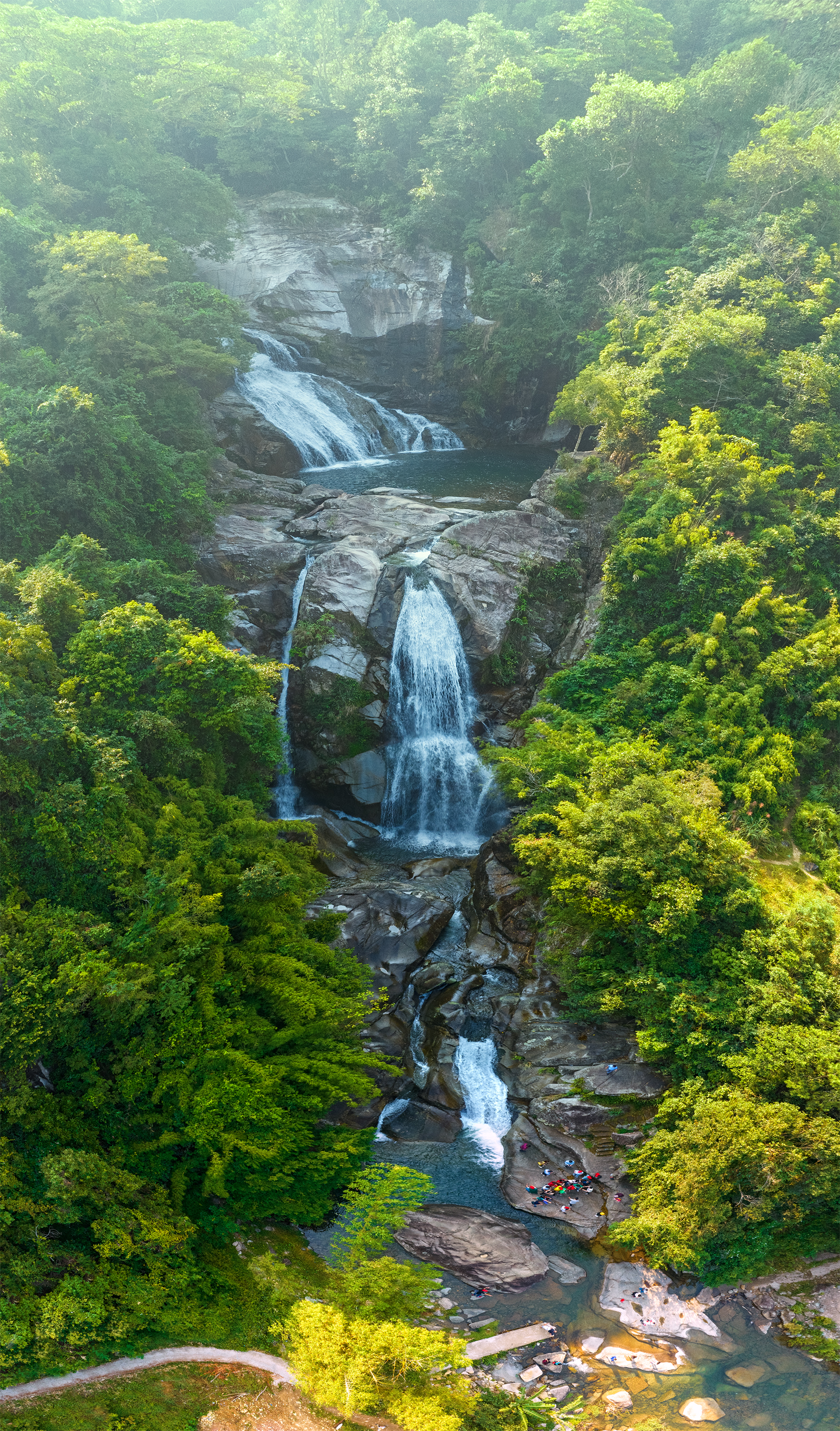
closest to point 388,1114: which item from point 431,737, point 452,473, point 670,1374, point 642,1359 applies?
point 642,1359

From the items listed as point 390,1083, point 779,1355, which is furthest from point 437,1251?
point 779,1355

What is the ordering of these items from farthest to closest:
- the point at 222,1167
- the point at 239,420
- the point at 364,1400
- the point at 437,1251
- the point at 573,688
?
1. the point at 239,420
2. the point at 573,688
3. the point at 437,1251
4. the point at 222,1167
5. the point at 364,1400

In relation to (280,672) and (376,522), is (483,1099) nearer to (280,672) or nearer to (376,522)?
(280,672)

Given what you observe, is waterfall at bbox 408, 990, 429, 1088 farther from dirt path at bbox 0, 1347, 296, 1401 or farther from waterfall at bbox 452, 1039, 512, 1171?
dirt path at bbox 0, 1347, 296, 1401

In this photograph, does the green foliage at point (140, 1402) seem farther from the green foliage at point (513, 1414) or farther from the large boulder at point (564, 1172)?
the large boulder at point (564, 1172)

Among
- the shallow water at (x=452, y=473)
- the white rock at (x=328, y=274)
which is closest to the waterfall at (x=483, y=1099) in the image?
the shallow water at (x=452, y=473)

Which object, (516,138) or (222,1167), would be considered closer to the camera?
(222,1167)

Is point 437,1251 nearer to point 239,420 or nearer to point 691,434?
point 691,434
